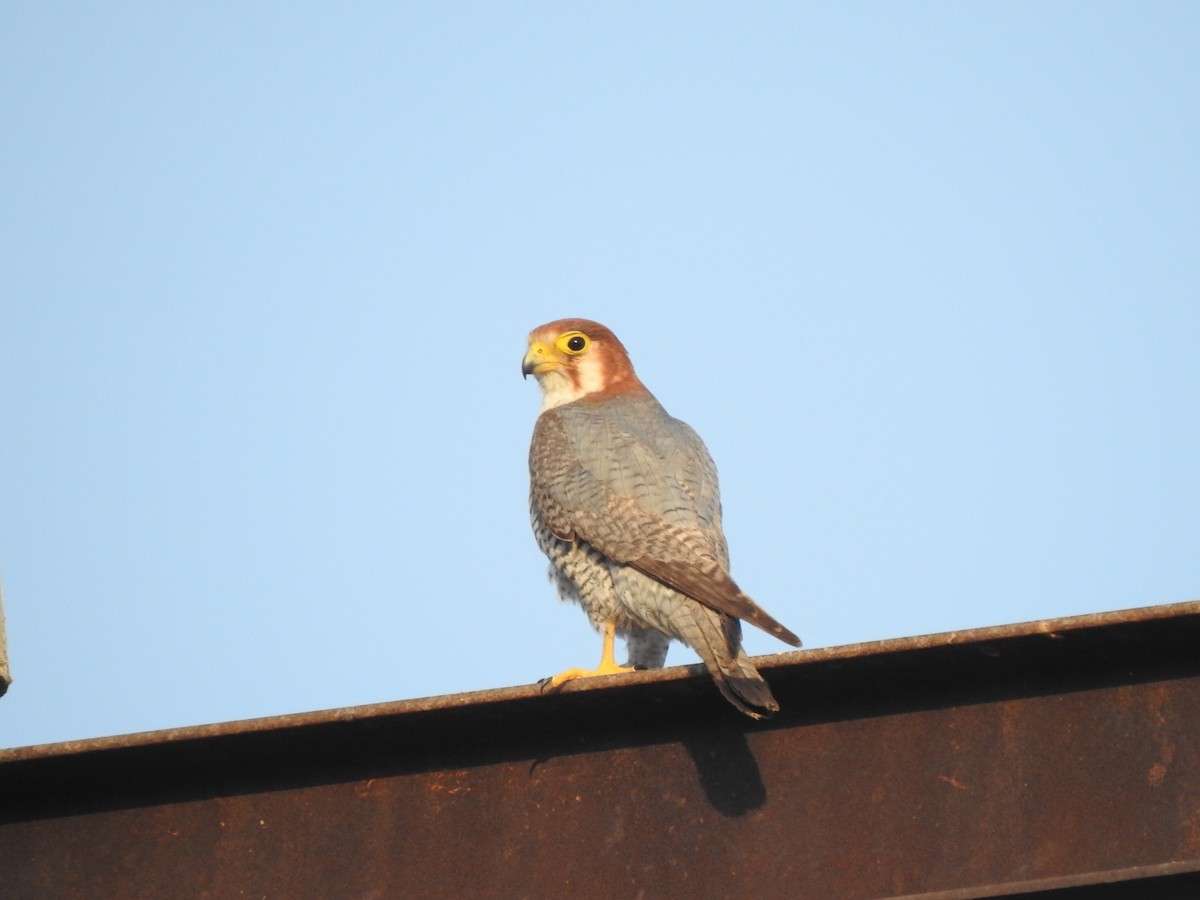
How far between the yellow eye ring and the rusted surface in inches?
133

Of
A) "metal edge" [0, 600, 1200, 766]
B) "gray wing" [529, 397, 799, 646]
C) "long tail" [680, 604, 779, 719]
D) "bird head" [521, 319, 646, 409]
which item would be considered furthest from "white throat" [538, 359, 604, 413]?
"metal edge" [0, 600, 1200, 766]

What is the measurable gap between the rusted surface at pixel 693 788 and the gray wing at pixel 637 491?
3.12 ft

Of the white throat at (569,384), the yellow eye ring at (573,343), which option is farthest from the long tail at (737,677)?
the yellow eye ring at (573,343)

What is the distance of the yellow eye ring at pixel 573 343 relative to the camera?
7309 millimetres

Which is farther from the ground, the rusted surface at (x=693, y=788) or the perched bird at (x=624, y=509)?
the perched bird at (x=624, y=509)

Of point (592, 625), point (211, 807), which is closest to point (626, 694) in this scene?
point (211, 807)

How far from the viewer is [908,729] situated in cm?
395

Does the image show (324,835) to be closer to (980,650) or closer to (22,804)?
(22,804)

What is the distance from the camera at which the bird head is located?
724 centimetres

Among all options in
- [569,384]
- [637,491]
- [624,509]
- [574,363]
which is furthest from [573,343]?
[624,509]

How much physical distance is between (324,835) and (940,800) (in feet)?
5.35

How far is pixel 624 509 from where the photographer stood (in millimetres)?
5898

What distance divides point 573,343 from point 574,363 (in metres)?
0.10

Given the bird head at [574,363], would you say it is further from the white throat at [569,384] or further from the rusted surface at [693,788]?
the rusted surface at [693,788]
